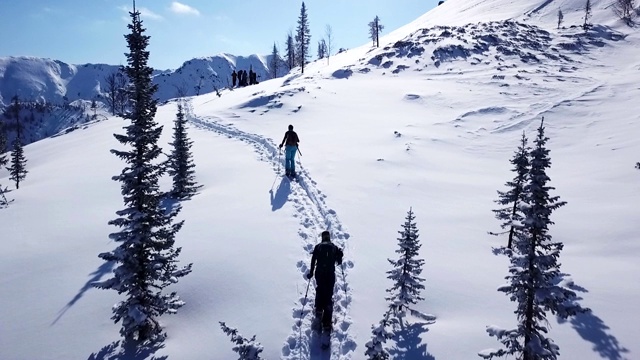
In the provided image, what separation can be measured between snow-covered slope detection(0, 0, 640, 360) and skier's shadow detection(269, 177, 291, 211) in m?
0.09

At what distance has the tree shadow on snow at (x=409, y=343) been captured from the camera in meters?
6.88

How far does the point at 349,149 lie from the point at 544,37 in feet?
201

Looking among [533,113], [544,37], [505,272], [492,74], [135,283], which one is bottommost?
[505,272]

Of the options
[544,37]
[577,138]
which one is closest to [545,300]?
[577,138]

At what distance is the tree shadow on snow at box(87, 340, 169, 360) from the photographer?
704 centimetres

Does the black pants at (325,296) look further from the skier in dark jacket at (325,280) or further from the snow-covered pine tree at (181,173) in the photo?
the snow-covered pine tree at (181,173)

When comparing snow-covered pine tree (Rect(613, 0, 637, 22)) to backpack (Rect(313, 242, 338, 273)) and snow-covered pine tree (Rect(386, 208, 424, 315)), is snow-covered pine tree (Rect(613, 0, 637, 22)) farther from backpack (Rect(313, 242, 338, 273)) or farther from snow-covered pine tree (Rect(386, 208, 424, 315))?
backpack (Rect(313, 242, 338, 273))

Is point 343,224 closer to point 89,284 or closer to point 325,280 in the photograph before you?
point 325,280

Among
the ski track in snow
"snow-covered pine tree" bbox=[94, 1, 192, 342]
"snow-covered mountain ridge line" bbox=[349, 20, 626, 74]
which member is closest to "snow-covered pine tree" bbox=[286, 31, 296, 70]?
"snow-covered mountain ridge line" bbox=[349, 20, 626, 74]

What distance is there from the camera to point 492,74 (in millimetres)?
46281

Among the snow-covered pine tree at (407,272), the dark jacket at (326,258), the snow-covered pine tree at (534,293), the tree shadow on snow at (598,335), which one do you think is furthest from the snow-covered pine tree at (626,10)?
the dark jacket at (326,258)

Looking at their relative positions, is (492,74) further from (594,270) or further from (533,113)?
(594,270)

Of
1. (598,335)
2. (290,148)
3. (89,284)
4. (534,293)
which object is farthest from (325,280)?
(290,148)

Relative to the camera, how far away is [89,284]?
9328mm
